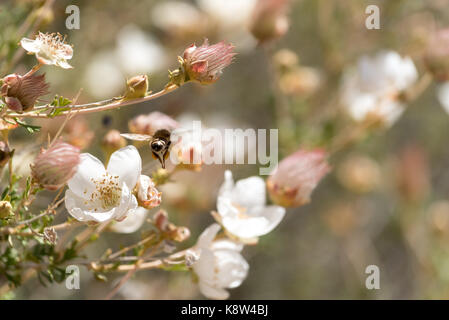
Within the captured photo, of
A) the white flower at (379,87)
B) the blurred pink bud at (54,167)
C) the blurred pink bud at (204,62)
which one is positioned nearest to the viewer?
the blurred pink bud at (54,167)

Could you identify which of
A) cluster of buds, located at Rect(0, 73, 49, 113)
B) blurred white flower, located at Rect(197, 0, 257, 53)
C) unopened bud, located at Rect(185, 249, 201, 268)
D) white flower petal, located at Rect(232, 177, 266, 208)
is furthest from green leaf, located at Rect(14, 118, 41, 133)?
blurred white flower, located at Rect(197, 0, 257, 53)

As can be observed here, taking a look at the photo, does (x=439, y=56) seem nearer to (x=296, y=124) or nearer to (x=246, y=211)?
(x=296, y=124)

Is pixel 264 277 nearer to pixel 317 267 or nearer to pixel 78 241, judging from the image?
pixel 317 267

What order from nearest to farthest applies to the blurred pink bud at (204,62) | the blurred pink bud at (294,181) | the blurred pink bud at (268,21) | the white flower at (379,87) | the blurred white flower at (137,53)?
the blurred pink bud at (204,62) → the blurred pink bud at (294,181) → the blurred pink bud at (268,21) → the white flower at (379,87) → the blurred white flower at (137,53)

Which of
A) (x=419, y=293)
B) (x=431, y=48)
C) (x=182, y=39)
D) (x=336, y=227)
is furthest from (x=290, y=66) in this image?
(x=419, y=293)

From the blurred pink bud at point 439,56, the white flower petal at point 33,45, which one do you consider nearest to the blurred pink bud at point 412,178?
the blurred pink bud at point 439,56

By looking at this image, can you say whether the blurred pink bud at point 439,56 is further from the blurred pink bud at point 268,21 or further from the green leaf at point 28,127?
the green leaf at point 28,127

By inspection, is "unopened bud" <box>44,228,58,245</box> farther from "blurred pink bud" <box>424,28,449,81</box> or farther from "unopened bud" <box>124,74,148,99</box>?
"blurred pink bud" <box>424,28,449,81</box>
